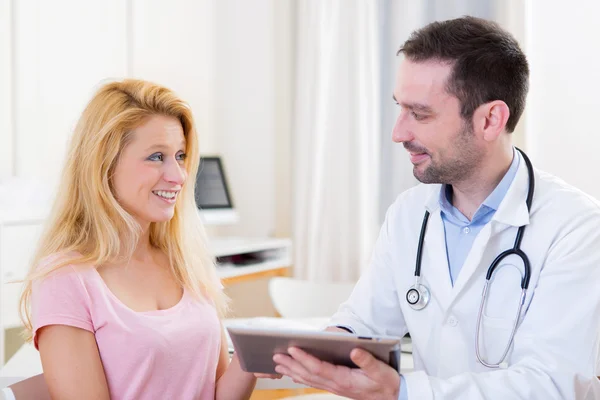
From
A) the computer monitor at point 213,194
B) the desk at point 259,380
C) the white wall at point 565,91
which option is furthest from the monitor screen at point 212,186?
the desk at point 259,380

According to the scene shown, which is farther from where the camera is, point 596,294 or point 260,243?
point 260,243

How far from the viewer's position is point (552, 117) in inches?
135

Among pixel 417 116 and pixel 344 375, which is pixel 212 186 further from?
pixel 344 375

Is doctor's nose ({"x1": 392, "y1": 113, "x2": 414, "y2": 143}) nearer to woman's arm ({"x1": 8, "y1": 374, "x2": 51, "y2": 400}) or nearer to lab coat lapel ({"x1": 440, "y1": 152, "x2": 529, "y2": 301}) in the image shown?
lab coat lapel ({"x1": 440, "y1": 152, "x2": 529, "y2": 301})

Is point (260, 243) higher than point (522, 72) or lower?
lower

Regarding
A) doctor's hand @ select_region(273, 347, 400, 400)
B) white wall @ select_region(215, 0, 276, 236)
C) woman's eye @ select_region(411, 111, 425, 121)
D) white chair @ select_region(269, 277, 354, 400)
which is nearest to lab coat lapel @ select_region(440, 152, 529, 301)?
woman's eye @ select_region(411, 111, 425, 121)

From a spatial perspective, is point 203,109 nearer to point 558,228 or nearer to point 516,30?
point 516,30

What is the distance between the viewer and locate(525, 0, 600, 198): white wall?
3.33 metres

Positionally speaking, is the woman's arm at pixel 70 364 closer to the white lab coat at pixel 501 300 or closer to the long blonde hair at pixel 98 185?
the long blonde hair at pixel 98 185

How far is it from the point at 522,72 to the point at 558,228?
0.37 metres

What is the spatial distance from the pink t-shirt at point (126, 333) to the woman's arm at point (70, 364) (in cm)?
2

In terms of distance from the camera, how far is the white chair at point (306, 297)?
2939mm

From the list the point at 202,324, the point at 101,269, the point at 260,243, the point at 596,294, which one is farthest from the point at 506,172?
the point at 260,243

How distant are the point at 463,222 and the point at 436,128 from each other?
0.22 meters
